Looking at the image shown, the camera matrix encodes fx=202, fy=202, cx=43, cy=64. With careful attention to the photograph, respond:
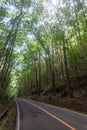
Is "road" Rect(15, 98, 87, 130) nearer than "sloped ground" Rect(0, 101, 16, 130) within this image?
Yes

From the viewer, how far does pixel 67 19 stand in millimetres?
30156

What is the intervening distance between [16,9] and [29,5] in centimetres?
193

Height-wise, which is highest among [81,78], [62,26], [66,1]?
[66,1]

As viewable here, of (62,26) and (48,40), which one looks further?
(48,40)

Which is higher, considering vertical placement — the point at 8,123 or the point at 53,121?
the point at 53,121

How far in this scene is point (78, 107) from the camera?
19.7 metres

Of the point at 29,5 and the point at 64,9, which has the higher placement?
the point at 64,9

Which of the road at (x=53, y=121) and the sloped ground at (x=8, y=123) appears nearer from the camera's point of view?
the road at (x=53, y=121)

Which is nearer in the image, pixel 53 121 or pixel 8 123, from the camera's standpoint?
pixel 53 121

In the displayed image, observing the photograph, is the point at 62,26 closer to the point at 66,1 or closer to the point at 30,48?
the point at 66,1

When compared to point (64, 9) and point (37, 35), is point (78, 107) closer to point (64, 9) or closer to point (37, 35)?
point (64, 9)

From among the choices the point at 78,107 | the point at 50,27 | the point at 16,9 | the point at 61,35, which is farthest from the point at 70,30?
the point at 78,107

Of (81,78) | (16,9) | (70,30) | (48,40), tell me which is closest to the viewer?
(16,9)

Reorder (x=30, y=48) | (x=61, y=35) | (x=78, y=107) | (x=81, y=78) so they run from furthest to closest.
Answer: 1. (x=30, y=48)
2. (x=81, y=78)
3. (x=61, y=35)
4. (x=78, y=107)
